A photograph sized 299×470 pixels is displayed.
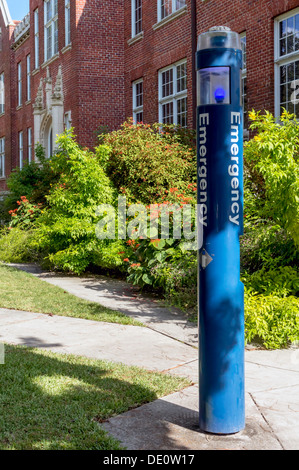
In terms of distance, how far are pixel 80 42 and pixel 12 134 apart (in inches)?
506

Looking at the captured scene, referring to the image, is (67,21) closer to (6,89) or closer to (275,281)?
(6,89)

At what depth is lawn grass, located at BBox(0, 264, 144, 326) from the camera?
24.2 ft

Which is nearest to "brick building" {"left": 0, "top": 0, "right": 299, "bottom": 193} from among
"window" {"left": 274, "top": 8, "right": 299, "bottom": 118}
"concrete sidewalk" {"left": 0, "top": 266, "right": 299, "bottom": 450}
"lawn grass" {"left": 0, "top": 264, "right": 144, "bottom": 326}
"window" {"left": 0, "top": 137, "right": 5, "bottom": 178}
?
"window" {"left": 274, "top": 8, "right": 299, "bottom": 118}

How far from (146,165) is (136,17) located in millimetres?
→ 9575

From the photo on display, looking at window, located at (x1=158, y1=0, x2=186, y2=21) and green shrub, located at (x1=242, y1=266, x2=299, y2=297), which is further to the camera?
window, located at (x1=158, y1=0, x2=186, y2=21)

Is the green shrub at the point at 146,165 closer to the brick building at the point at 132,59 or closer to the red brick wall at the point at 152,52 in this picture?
the brick building at the point at 132,59

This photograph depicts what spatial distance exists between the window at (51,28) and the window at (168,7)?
6928 millimetres

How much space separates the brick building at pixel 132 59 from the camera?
12.0 meters

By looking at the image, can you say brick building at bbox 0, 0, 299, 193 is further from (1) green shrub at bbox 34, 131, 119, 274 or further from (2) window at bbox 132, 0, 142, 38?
(1) green shrub at bbox 34, 131, 119, 274

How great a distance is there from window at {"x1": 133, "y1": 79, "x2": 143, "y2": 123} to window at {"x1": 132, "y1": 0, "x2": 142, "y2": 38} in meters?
1.65

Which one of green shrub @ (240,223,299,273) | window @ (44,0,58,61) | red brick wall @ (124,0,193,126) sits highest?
window @ (44,0,58,61)

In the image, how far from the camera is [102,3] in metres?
19.2

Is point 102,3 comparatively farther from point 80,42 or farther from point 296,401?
point 296,401

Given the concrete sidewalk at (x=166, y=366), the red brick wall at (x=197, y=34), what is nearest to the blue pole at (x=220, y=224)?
the concrete sidewalk at (x=166, y=366)
